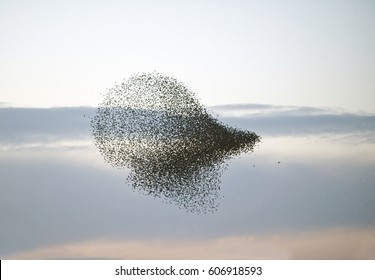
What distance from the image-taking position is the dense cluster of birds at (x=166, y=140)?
3.57 metres

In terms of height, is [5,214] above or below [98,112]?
below

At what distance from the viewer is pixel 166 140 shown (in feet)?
11.8

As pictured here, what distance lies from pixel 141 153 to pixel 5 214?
0.96m

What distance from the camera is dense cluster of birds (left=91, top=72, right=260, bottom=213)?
3.57 m

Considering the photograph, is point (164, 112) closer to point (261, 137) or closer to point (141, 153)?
point (141, 153)

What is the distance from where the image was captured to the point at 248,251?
351 centimetres

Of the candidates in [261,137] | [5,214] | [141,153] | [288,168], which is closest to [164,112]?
[141,153]
